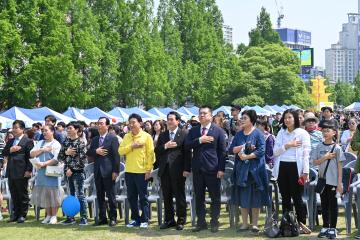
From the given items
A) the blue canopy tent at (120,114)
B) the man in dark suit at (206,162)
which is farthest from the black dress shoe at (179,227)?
the blue canopy tent at (120,114)

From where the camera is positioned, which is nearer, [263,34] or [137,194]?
[137,194]

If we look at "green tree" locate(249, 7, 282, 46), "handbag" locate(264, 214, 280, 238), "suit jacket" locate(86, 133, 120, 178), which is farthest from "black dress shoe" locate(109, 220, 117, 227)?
"green tree" locate(249, 7, 282, 46)

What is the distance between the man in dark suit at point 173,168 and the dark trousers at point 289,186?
165cm

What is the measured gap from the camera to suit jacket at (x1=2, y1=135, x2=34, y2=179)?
1073 cm

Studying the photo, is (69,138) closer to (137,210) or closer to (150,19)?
(137,210)

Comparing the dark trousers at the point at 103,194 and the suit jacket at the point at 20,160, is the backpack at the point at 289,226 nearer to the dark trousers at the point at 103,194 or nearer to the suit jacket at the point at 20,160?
the dark trousers at the point at 103,194

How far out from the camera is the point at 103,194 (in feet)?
33.3

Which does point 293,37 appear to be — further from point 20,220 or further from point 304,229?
point 304,229

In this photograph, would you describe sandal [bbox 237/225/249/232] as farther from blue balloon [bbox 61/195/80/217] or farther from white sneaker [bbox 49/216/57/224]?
white sneaker [bbox 49/216/57/224]

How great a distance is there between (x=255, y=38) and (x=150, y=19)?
31248 millimetres

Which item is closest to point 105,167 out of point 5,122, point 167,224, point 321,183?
point 167,224

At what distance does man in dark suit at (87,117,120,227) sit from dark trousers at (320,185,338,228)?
3559 mm

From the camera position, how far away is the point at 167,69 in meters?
47.4

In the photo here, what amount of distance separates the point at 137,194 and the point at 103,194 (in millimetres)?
654
